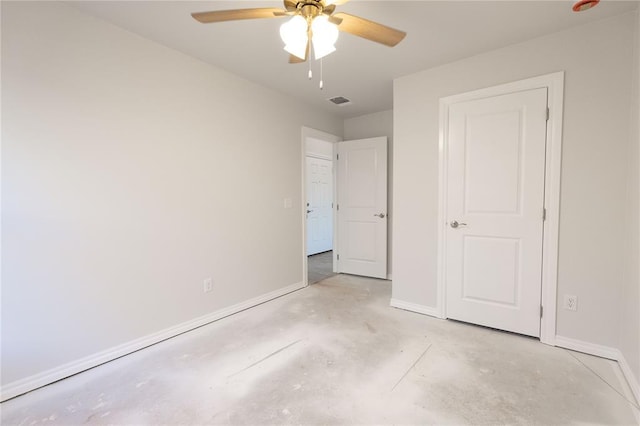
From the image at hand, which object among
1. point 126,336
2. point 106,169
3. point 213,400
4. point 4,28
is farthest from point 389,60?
point 126,336

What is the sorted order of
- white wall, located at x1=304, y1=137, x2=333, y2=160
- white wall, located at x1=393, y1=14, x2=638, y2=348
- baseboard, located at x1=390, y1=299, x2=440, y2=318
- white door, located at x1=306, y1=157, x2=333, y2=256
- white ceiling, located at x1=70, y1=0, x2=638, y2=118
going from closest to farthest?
white ceiling, located at x1=70, y1=0, x2=638, y2=118, white wall, located at x1=393, y1=14, x2=638, y2=348, baseboard, located at x1=390, y1=299, x2=440, y2=318, white wall, located at x1=304, y1=137, x2=333, y2=160, white door, located at x1=306, y1=157, x2=333, y2=256

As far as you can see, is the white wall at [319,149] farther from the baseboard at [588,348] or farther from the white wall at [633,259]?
the baseboard at [588,348]

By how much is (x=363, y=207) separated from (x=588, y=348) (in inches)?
107

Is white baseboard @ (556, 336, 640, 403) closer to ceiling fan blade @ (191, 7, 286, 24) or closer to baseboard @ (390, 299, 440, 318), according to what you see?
baseboard @ (390, 299, 440, 318)

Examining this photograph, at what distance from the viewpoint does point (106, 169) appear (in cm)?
209

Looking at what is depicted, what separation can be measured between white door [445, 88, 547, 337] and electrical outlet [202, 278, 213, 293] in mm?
2238

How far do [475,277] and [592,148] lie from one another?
51.2 inches

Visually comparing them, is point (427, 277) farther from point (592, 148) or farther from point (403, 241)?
point (592, 148)

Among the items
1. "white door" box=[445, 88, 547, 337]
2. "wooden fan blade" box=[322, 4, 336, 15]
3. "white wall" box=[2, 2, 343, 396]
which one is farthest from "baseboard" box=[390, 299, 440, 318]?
"wooden fan blade" box=[322, 4, 336, 15]

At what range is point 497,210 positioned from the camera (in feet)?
8.23

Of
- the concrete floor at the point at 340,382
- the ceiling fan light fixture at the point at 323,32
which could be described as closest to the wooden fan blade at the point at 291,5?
the ceiling fan light fixture at the point at 323,32

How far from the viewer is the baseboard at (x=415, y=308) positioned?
2865 mm

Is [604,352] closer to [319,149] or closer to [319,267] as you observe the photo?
[319,267]

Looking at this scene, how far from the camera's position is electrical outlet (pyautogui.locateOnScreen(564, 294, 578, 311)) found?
7.27 ft
